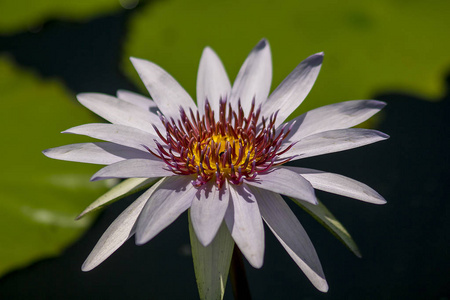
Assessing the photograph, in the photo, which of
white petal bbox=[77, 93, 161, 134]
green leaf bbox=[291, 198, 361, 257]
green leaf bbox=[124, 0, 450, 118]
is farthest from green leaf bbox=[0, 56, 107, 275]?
green leaf bbox=[291, 198, 361, 257]

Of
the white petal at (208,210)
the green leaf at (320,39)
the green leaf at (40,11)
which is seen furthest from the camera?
the green leaf at (40,11)

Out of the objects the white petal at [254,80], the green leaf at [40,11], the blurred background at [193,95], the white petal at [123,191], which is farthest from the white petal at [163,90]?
the green leaf at [40,11]

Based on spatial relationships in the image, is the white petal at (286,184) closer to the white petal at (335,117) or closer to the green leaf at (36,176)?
the white petal at (335,117)

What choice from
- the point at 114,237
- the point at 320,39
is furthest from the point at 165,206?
the point at 320,39

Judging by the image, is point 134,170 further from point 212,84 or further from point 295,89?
point 295,89

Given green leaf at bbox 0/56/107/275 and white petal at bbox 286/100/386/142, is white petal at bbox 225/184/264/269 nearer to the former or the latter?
white petal at bbox 286/100/386/142
